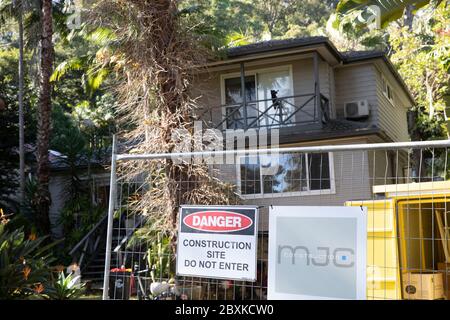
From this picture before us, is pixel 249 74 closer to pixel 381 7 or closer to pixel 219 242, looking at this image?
pixel 381 7

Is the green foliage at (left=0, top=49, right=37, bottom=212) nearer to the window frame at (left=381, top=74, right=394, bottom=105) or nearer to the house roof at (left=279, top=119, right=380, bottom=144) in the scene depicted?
the house roof at (left=279, top=119, right=380, bottom=144)

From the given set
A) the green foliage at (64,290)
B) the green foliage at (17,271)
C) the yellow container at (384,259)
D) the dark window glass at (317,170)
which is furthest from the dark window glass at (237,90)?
the yellow container at (384,259)

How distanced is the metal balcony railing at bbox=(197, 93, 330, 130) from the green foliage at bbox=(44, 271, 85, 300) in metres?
7.29

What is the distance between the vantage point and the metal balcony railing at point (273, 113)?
602 inches

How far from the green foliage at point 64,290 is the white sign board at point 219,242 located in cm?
408

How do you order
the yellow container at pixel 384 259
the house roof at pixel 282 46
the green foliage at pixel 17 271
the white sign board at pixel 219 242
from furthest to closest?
the house roof at pixel 282 46, the green foliage at pixel 17 271, the yellow container at pixel 384 259, the white sign board at pixel 219 242

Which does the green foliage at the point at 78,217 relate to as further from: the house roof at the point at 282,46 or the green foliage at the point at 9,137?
the house roof at the point at 282,46

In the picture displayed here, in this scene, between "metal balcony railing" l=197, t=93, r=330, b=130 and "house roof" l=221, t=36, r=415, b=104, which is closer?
"house roof" l=221, t=36, r=415, b=104

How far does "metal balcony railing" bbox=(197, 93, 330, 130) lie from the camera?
602 inches

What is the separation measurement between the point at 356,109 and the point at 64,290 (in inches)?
436

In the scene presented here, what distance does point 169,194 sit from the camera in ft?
30.4

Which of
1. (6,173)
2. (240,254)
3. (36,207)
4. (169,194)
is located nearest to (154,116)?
(169,194)

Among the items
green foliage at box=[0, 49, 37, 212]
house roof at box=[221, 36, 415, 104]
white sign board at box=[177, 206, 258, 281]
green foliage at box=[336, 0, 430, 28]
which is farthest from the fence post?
green foliage at box=[0, 49, 37, 212]
